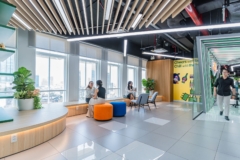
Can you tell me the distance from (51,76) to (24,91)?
1854 millimetres

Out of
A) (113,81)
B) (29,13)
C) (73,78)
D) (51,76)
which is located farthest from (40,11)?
(113,81)

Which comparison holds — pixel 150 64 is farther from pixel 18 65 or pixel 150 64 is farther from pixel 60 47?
pixel 18 65

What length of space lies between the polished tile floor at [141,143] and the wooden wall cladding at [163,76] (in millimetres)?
5469

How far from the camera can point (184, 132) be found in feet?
11.8

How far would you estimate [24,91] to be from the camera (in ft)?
12.2

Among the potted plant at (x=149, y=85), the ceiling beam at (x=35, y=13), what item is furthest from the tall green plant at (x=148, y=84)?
the ceiling beam at (x=35, y=13)

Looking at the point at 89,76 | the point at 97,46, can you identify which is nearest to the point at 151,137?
the point at 89,76

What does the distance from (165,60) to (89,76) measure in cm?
593

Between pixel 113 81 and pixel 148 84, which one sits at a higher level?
pixel 113 81

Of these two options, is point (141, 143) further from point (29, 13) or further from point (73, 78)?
point (73, 78)

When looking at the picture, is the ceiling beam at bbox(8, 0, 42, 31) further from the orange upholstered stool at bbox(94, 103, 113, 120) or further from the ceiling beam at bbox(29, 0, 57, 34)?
the orange upholstered stool at bbox(94, 103, 113, 120)

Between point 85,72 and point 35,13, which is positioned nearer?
point 35,13

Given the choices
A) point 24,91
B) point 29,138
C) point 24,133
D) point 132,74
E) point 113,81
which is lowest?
point 29,138

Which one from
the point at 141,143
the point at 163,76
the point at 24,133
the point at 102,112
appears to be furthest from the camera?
the point at 163,76
